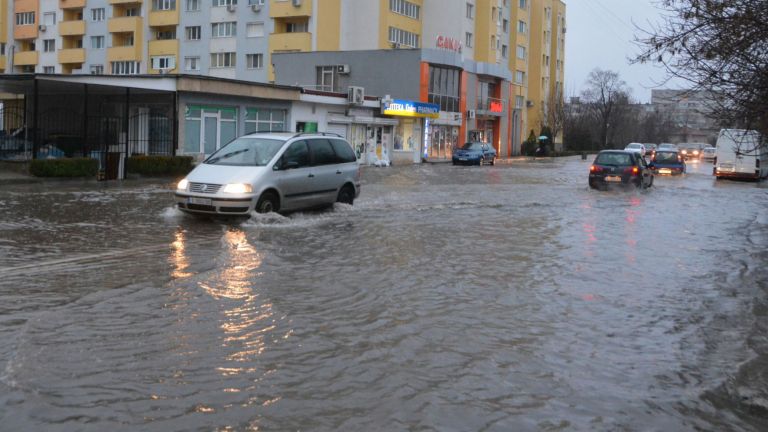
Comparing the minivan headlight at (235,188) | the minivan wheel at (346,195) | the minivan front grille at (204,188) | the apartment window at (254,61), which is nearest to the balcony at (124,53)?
the apartment window at (254,61)

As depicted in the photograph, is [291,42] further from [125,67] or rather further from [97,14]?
[97,14]

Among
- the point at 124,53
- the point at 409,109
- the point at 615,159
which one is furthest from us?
the point at 124,53

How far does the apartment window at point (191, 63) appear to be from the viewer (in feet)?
218

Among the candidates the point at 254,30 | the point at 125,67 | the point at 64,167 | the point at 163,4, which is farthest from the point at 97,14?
the point at 64,167

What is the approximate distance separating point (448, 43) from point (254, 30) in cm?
1644

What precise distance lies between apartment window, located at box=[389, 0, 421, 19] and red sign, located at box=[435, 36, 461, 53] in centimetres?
362

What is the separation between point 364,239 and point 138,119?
2104 cm

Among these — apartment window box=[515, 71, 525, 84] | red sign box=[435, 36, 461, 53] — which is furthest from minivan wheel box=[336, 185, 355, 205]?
apartment window box=[515, 71, 525, 84]

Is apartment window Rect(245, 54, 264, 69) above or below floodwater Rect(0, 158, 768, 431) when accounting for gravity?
above

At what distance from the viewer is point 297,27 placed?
61.3 metres

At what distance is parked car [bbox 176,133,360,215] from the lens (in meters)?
14.2

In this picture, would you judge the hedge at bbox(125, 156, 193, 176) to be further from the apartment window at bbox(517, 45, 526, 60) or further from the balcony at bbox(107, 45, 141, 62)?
the apartment window at bbox(517, 45, 526, 60)

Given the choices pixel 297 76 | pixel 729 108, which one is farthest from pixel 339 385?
pixel 297 76

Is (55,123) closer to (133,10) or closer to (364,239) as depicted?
(364,239)
